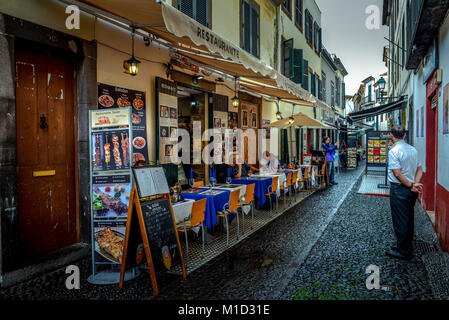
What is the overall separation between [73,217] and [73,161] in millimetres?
913

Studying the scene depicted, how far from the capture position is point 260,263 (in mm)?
4684

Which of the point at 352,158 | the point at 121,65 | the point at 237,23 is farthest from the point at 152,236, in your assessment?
the point at 352,158

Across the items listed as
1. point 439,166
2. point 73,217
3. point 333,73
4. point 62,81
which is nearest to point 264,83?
point 439,166

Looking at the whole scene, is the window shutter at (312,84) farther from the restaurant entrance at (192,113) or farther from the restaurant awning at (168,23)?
the restaurant awning at (168,23)

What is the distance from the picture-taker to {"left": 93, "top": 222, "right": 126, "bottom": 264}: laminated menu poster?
4223 mm

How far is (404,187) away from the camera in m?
4.64

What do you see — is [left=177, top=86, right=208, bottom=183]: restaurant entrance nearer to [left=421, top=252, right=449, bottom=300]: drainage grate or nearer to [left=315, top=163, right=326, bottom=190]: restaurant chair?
[left=315, top=163, right=326, bottom=190]: restaurant chair

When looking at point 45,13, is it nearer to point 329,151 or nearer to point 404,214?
point 404,214

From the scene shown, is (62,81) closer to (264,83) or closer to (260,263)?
(260,263)

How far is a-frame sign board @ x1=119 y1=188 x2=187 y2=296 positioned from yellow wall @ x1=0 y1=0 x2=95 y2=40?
2.78m

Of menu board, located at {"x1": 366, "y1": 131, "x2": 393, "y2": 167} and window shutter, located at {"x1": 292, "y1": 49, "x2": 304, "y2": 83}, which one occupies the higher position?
window shutter, located at {"x1": 292, "y1": 49, "x2": 304, "y2": 83}

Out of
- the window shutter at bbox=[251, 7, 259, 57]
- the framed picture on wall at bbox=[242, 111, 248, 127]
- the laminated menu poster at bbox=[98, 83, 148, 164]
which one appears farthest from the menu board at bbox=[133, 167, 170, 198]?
Result: the window shutter at bbox=[251, 7, 259, 57]

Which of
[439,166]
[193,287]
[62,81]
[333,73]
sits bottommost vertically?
[193,287]

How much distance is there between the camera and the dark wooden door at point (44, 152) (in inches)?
173
